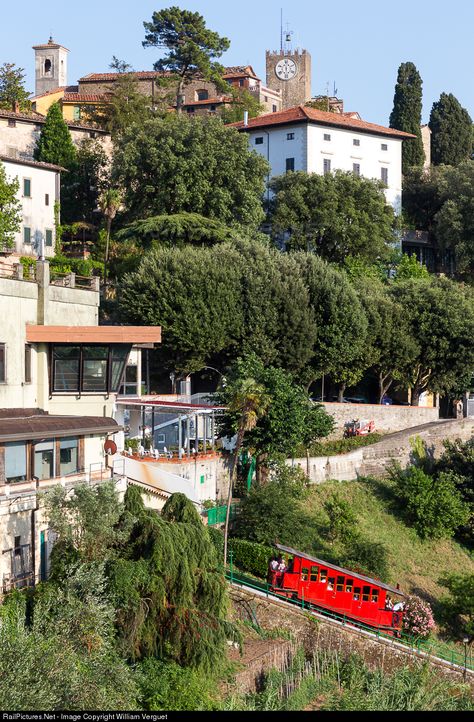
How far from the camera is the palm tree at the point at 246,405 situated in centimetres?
4341

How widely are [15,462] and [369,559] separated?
17.0 m

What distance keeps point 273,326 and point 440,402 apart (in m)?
21.1

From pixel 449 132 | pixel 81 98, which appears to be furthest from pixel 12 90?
pixel 449 132

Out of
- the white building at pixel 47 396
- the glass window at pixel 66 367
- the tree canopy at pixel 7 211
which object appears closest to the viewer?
the white building at pixel 47 396

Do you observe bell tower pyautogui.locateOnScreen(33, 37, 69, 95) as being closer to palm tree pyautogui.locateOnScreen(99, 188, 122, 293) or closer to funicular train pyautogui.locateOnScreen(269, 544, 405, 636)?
palm tree pyautogui.locateOnScreen(99, 188, 122, 293)

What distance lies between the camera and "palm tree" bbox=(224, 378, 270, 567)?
43.4 m

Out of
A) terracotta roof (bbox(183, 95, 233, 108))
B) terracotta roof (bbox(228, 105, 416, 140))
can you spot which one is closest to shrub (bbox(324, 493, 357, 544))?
terracotta roof (bbox(228, 105, 416, 140))

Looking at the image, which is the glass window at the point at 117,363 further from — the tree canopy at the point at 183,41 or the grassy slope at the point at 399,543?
the tree canopy at the point at 183,41

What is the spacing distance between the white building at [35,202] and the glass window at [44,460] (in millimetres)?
34633

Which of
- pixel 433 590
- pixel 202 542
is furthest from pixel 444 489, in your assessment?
pixel 202 542

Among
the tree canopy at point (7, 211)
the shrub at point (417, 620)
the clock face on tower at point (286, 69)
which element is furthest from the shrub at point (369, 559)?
the clock face on tower at point (286, 69)

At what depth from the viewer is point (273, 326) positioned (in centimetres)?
5662

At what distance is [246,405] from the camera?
44219mm

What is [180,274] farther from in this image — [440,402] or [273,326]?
[440,402]
